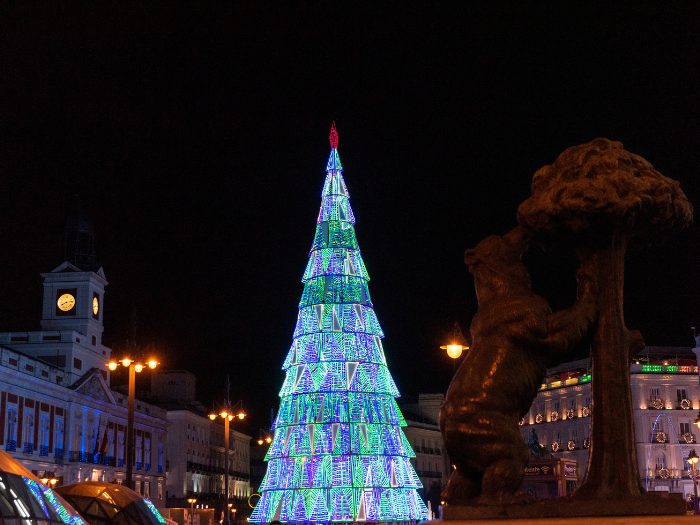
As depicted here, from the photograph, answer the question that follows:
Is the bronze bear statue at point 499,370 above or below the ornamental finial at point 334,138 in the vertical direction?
below

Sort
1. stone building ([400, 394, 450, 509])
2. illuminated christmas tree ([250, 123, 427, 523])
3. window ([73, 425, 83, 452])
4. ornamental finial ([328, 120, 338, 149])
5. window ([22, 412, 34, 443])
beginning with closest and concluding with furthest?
illuminated christmas tree ([250, 123, 427, 523]) < ornamental finial ([328, 120, 338, 149]) < window ([22, 412, 34, 443]) < window ([73, 425, 83, 452]) < stone building ([400, 394, 450, 509])

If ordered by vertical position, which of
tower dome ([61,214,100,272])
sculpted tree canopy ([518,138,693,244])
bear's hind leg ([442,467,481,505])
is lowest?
bear's hind leg ([442,467,481,505])

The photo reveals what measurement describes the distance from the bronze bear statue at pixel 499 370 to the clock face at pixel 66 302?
48734 millimetres

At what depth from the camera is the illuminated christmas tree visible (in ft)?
99.3

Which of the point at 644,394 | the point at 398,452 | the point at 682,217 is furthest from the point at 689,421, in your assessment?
the point at 682,217

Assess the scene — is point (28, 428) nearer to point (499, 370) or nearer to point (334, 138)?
point (334, 138)

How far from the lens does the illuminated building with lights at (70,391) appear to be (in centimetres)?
4122

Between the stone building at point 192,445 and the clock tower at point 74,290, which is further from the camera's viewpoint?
the stone building at point 192,445

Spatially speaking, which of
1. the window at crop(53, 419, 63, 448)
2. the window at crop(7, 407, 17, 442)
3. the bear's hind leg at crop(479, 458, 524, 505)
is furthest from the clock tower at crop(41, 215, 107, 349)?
the bear's hind leg at crop(479, 458, 524, 505)

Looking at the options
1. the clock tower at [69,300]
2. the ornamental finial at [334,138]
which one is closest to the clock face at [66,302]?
the clock tower at [69,300]

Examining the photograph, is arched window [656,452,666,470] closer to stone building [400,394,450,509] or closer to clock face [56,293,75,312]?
stone building [400,394,450,509]

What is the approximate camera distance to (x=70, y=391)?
1841 inches

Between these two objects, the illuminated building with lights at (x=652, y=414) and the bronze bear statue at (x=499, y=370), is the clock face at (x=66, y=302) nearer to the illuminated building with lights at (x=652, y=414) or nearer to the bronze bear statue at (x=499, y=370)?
the illuminated building with lights at (x=652, y=414)

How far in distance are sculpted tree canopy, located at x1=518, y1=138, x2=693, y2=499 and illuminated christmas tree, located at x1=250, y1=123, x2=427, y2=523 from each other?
24.2 meters
